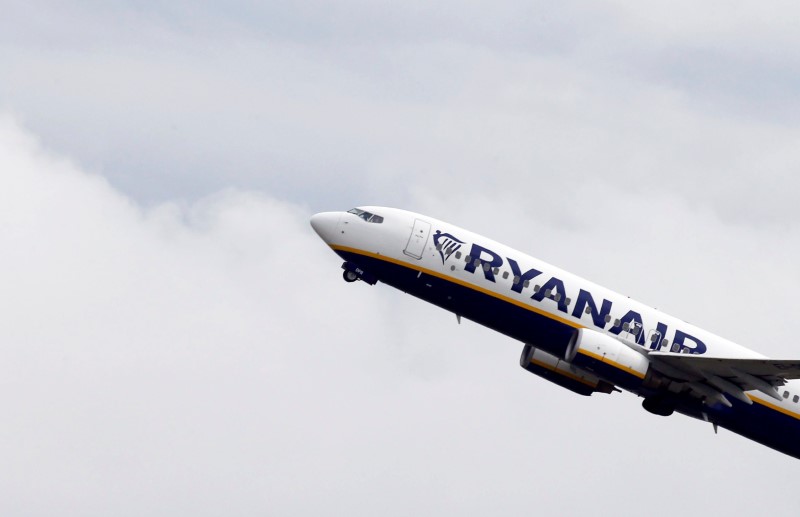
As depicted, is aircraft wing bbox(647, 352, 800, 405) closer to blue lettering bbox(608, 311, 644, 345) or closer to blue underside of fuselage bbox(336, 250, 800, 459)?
blue lettering bbox(608, 311, 644, 345)

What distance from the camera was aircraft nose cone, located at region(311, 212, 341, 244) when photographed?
71.2 meters

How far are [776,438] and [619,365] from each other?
37.8ft

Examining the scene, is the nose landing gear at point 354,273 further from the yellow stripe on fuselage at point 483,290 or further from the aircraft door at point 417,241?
the aircraft door at point 417,241

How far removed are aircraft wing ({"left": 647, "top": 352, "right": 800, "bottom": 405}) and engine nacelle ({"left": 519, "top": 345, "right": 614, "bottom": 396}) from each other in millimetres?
6157

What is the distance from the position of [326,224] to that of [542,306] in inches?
447

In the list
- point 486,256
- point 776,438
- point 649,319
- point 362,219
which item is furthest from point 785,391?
point 362,219

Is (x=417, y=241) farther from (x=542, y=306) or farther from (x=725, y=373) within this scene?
(x=725, y=373)

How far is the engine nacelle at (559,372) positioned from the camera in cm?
7756

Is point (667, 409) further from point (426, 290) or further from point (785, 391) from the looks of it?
point (426, 290)

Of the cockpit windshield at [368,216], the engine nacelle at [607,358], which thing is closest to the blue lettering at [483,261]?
the cockpit windshield at [368,216]

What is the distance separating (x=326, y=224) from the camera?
71.4 m

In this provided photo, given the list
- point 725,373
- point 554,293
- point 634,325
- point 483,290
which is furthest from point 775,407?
point 483,290

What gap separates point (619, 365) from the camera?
70.2 meters

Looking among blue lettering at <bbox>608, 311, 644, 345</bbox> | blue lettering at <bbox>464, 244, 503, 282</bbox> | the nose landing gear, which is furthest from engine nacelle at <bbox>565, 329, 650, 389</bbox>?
the nose landing gear
